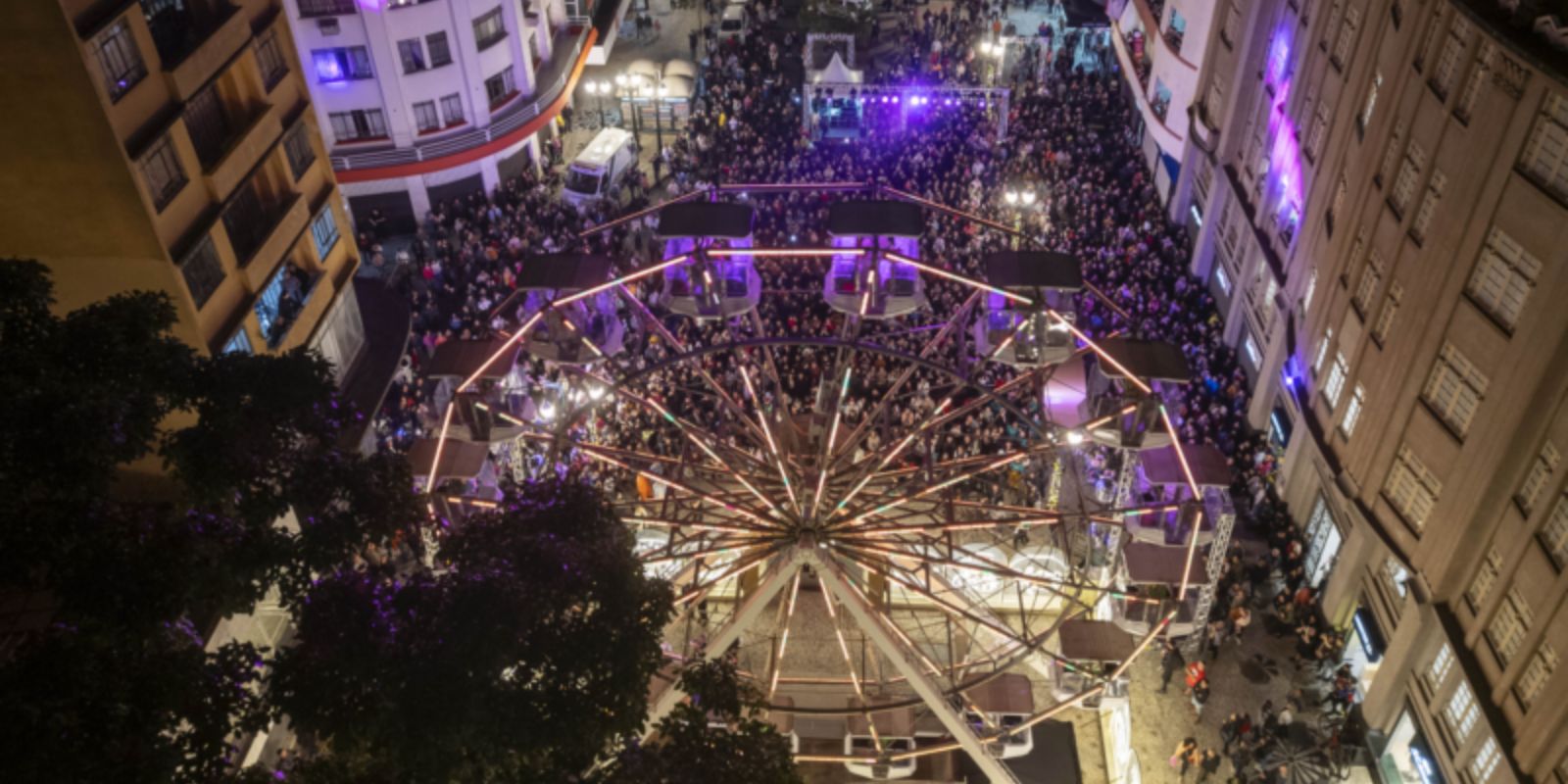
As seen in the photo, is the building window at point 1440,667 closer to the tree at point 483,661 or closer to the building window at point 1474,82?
the building window at point 1474,82

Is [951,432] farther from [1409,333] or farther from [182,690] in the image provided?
[182,690]

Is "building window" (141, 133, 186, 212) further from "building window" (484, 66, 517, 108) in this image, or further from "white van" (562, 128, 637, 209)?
"building window" (484, 66, 517, 108)

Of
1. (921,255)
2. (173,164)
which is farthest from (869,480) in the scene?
(921,255)

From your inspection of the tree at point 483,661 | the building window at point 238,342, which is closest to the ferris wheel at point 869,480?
the building window at point 238,342

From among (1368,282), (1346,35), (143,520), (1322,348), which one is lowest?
(143,520)

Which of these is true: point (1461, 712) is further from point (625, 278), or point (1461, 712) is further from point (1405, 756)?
point (625, 278)

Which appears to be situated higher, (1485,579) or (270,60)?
(270,60)

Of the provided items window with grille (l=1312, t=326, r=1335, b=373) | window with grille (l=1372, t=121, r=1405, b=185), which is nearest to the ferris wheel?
window with grille (l=1312, t=326, r=1335, b=373)
